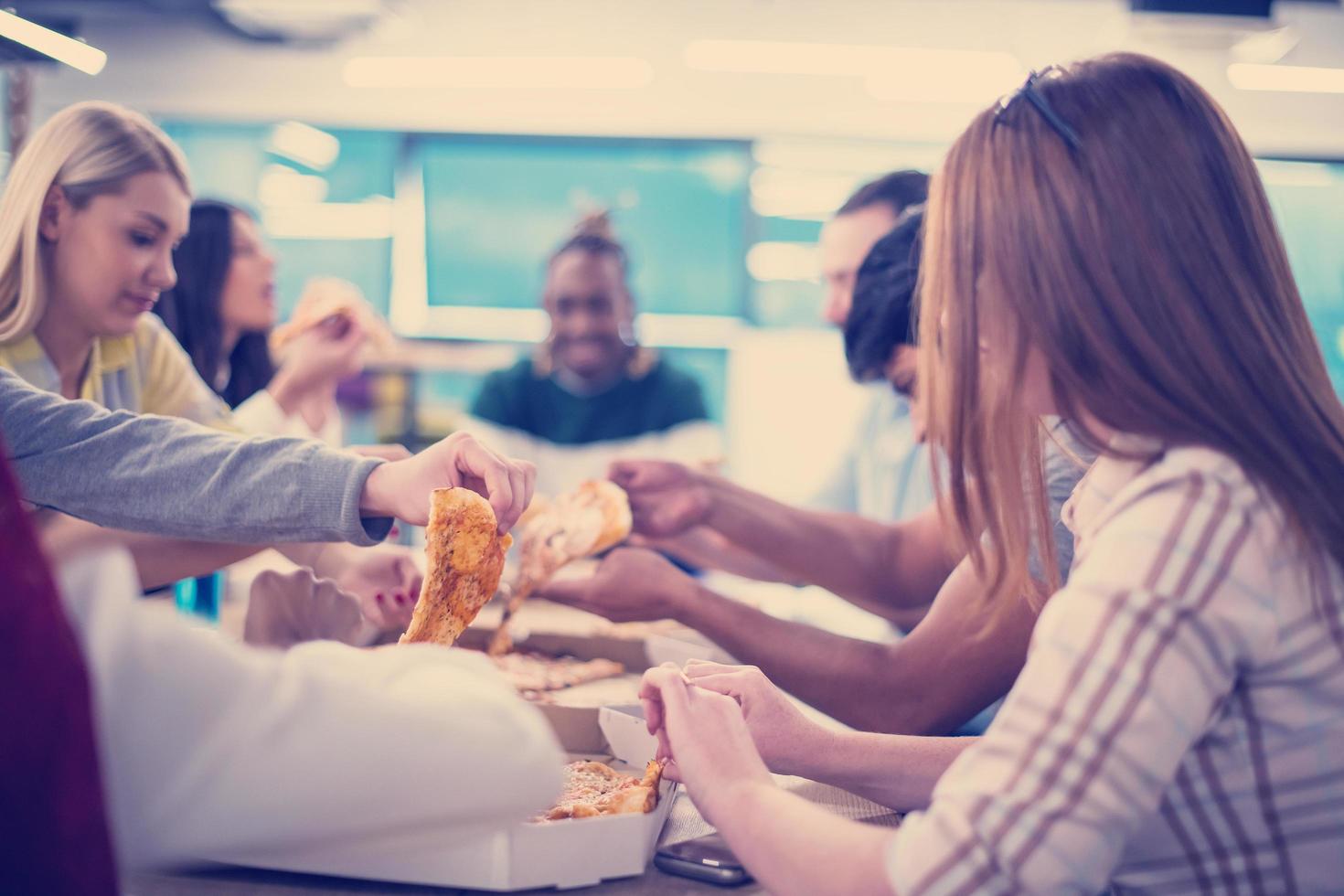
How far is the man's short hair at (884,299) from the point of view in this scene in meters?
1.67

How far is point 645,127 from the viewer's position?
506 cm

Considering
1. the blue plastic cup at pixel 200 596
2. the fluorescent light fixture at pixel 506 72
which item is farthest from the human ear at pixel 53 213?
the fluorescent light fixture at pixel 506 72

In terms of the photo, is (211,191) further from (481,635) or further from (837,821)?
(837,821)

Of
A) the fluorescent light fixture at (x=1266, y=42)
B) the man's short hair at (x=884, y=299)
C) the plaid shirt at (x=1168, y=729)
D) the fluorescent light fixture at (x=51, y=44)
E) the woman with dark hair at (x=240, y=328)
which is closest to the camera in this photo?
the plaid shirt at (x=1168, y=729)

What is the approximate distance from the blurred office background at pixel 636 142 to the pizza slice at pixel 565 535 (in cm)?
309

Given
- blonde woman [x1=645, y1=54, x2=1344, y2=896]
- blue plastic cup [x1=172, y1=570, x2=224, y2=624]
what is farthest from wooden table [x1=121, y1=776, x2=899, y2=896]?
blue plastic cup [x1=172, y1=570, x2=224, y2=624]

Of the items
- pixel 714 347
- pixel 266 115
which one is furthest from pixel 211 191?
pixel 714 347

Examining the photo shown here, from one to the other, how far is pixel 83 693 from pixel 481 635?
3.85 ft

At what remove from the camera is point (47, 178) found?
4.98ft

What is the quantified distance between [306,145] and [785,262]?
2.43 meters

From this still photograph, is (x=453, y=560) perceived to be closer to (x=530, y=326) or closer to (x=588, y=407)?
(x=588, y=407)

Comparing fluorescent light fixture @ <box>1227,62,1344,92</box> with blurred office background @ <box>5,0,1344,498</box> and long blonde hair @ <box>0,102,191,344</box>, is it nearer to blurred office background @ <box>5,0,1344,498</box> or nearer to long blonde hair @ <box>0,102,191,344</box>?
blurred office background @ <box>5,0,1344,498</box>

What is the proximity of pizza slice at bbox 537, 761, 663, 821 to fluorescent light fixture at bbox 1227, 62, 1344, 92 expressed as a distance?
486 centimetres

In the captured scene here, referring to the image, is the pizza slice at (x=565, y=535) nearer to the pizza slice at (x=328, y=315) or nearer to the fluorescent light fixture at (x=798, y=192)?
the pizza slice at (x=328, y=315)
